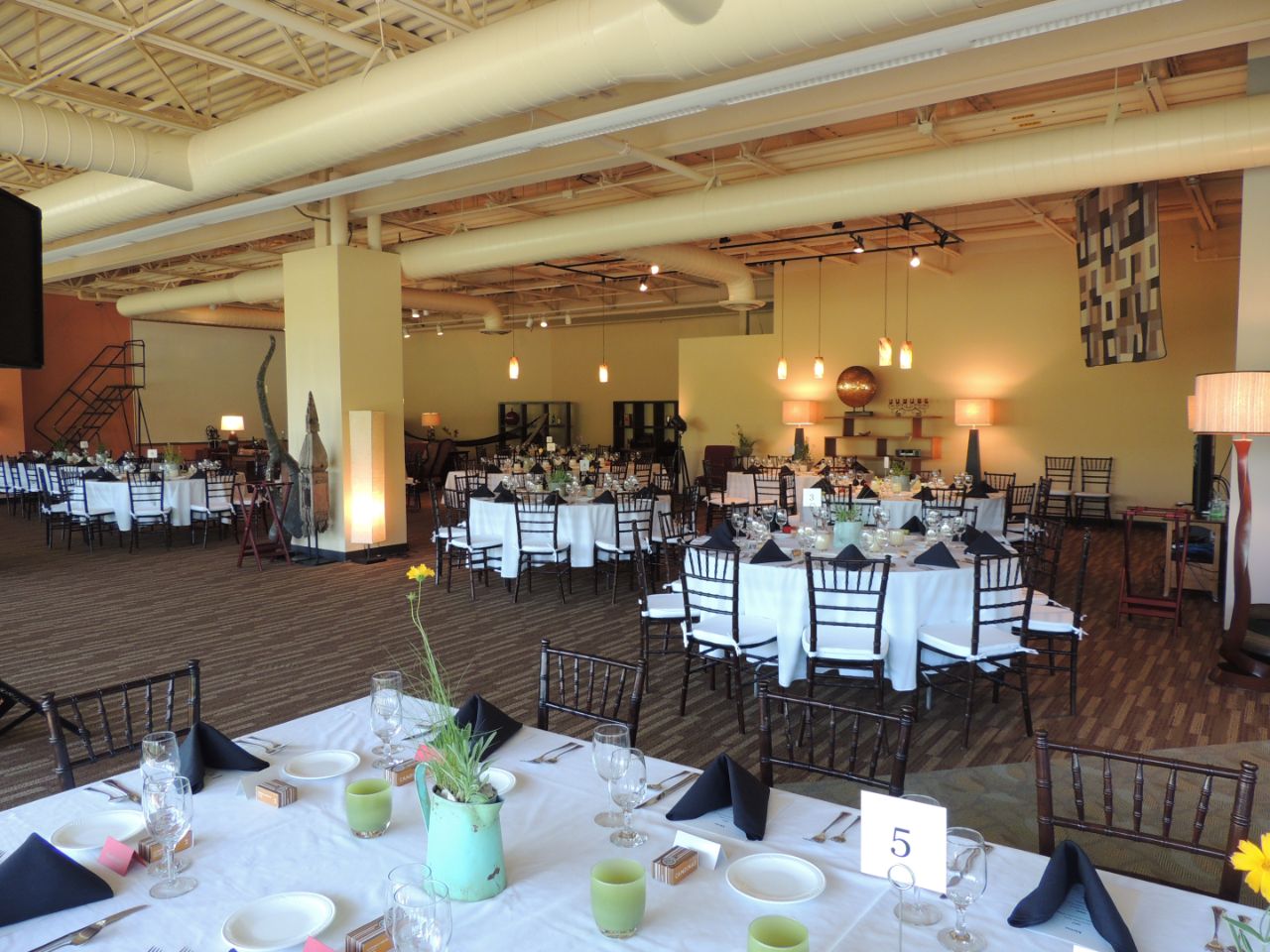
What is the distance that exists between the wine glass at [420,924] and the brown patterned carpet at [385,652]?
122 inches

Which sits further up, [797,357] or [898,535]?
[797,357]

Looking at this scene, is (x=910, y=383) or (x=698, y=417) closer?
(x=910, y=383)

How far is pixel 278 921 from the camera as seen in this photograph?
1.61 m

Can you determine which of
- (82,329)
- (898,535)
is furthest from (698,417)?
(82,329)

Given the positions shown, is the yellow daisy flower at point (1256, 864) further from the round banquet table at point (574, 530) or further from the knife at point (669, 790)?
the round banquet table at point (574, 530)

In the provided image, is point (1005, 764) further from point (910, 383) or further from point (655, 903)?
point (910, 383)

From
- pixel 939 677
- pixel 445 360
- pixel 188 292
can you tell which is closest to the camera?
pixel 939 677

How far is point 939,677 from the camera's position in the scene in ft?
18.0

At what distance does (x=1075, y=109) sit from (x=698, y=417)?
29.0 feet

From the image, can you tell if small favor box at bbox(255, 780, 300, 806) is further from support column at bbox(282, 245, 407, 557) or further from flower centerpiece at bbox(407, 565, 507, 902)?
support column at bbox(282, 245, 407, 557)

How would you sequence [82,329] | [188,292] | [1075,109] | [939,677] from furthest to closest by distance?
1. [82,329]
2. [188,292]
3. [1075,109]
4. [939,677]

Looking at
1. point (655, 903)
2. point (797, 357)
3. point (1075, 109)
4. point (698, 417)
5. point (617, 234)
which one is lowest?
point (655, 903)

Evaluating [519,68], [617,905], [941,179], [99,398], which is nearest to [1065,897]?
[617,905]

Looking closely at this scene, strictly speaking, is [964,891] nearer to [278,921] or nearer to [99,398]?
[278,921]
